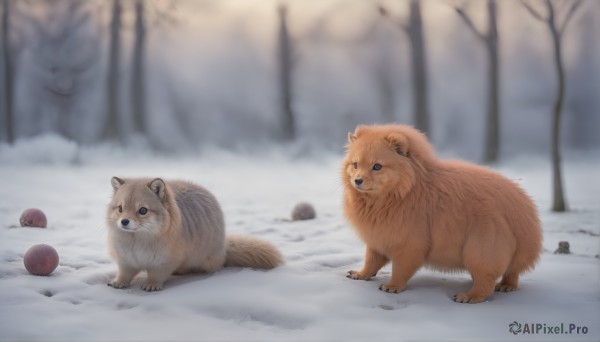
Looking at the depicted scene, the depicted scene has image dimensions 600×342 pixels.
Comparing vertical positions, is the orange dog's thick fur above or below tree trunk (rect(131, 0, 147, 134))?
below

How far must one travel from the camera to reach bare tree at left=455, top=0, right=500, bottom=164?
330cm

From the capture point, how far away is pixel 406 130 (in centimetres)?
204

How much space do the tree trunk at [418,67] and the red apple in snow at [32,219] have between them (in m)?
2.09

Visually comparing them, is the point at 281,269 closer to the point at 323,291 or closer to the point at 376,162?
the point at 323,291

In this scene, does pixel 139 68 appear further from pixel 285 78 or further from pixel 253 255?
pixel 253 255

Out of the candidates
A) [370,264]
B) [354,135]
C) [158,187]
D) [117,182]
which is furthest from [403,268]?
[117,182]

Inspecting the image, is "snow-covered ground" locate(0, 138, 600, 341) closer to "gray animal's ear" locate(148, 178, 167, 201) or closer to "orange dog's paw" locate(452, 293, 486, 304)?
"orange dog's paw" locate(452, 293, 486, 304)

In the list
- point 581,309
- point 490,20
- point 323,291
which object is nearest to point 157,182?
point 323,291

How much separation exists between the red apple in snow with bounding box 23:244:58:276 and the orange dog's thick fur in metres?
1.06

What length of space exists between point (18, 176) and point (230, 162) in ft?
3.81

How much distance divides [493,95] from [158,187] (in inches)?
85.5

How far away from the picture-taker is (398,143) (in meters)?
Answer: 1.93

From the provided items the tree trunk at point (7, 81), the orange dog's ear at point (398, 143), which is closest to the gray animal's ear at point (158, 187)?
the orange dog's ear at point (398, 143)

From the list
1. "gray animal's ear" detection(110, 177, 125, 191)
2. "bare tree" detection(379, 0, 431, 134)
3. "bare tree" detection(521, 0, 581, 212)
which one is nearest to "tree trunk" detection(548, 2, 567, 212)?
"bare tree" detection(521, 0, 581, 212)
